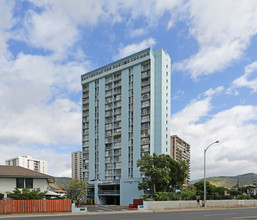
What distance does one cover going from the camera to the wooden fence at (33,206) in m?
31.7

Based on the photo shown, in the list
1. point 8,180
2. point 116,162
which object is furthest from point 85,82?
point 8,180

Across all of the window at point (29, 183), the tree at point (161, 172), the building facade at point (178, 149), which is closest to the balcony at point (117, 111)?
the tree at point (161, 172)

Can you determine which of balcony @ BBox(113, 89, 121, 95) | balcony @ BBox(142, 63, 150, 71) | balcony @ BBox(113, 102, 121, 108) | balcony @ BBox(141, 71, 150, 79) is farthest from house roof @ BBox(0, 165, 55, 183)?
balcony @ BBox(113, 89, 121, 95)

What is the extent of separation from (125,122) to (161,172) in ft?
99.1

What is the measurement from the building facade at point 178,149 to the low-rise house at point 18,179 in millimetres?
127915

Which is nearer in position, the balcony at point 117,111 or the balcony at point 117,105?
the balcony at point 117,111

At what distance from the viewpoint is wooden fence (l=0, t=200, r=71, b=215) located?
3173 cm

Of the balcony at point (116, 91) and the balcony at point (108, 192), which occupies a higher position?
the balcony at point (116, 91)

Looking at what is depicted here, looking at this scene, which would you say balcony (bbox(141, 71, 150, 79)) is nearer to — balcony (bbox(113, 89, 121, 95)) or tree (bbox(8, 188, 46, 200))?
balcony (bbox(113, 89, 121, 95))

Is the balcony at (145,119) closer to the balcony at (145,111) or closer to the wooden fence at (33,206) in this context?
the balcony at (145,111)

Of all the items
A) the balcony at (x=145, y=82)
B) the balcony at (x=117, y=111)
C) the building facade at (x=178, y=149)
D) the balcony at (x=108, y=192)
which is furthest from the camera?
the building facade at (x=178, y=149)

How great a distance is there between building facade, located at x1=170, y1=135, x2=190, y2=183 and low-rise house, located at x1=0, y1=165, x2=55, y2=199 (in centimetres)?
12791

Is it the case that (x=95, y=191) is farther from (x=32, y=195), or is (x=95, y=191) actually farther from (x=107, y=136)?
(x=32, y=195)

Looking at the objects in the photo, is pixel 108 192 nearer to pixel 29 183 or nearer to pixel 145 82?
pixel 145 82
